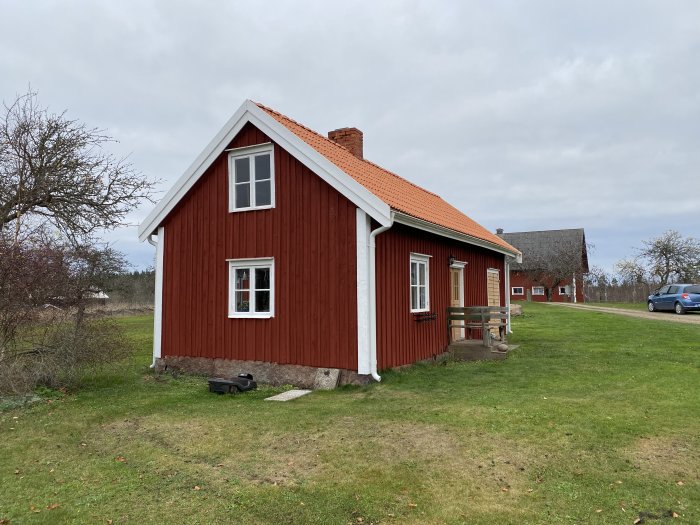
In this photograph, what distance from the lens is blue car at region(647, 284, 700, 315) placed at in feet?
81.8

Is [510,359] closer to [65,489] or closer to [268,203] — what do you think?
[268,203]

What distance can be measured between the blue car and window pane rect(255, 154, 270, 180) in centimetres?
2320

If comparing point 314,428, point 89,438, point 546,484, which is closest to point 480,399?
point 314,428

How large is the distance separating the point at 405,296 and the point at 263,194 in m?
3.58

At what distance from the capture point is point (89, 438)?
6465 millimetres

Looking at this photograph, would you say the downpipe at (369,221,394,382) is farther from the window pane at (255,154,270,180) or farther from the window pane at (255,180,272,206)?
the window pane at (255,154,270,180)

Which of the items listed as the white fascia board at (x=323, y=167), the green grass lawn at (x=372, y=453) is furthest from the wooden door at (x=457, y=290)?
the white fascia board at (x=323, y=167)

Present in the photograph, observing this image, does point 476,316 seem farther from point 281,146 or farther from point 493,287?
point 281,146

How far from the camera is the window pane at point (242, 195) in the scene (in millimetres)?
10867

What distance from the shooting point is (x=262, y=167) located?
10.7 metres

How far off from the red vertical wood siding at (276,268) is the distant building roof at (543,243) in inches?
1558

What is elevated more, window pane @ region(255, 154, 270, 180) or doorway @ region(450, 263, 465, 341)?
window pane @ region(255, 154, 270, 180)

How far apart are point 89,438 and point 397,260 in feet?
20.2

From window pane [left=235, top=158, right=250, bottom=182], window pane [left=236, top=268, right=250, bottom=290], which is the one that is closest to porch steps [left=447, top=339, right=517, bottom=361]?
window pane [left=236, top=268, right=250, bottom=290]
